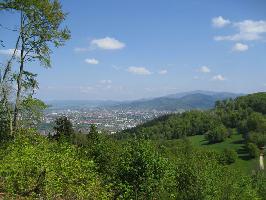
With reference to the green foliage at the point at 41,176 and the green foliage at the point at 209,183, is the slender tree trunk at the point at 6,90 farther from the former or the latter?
the green foliage at the point at 209,183

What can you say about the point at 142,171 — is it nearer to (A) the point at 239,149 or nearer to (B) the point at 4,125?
(B) the point at 4,125

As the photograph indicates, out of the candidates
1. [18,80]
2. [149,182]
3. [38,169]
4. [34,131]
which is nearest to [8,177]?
[38,169]

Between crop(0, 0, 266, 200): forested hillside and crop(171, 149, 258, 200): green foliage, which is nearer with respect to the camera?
crop(0, 0, 266, 200): forested hillside

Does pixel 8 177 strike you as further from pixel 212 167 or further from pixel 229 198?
pixel 212 167

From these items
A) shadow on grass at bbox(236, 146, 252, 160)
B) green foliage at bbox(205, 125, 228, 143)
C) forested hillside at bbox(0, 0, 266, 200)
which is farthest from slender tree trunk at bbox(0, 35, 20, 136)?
green foliage at bbox(205, 125, 228, 143)

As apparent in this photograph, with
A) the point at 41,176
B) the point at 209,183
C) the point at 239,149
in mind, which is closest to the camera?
the point at 41,176

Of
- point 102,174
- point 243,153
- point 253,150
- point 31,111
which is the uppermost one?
point 31,111

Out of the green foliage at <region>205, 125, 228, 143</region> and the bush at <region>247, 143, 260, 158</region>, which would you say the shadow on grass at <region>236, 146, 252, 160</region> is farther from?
the green foliage at <region>205, 125, 228, 143</region>

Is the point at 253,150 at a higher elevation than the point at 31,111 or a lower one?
lower

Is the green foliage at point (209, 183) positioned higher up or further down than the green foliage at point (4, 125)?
further down

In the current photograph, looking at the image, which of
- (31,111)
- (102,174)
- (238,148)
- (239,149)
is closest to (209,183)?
(102,174)

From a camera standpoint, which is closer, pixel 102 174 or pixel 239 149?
pixel 102 174

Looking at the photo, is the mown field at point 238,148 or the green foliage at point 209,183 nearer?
the green foliage at point 209,183

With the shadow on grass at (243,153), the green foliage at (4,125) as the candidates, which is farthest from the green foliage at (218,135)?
the green foliage at (4,125)
